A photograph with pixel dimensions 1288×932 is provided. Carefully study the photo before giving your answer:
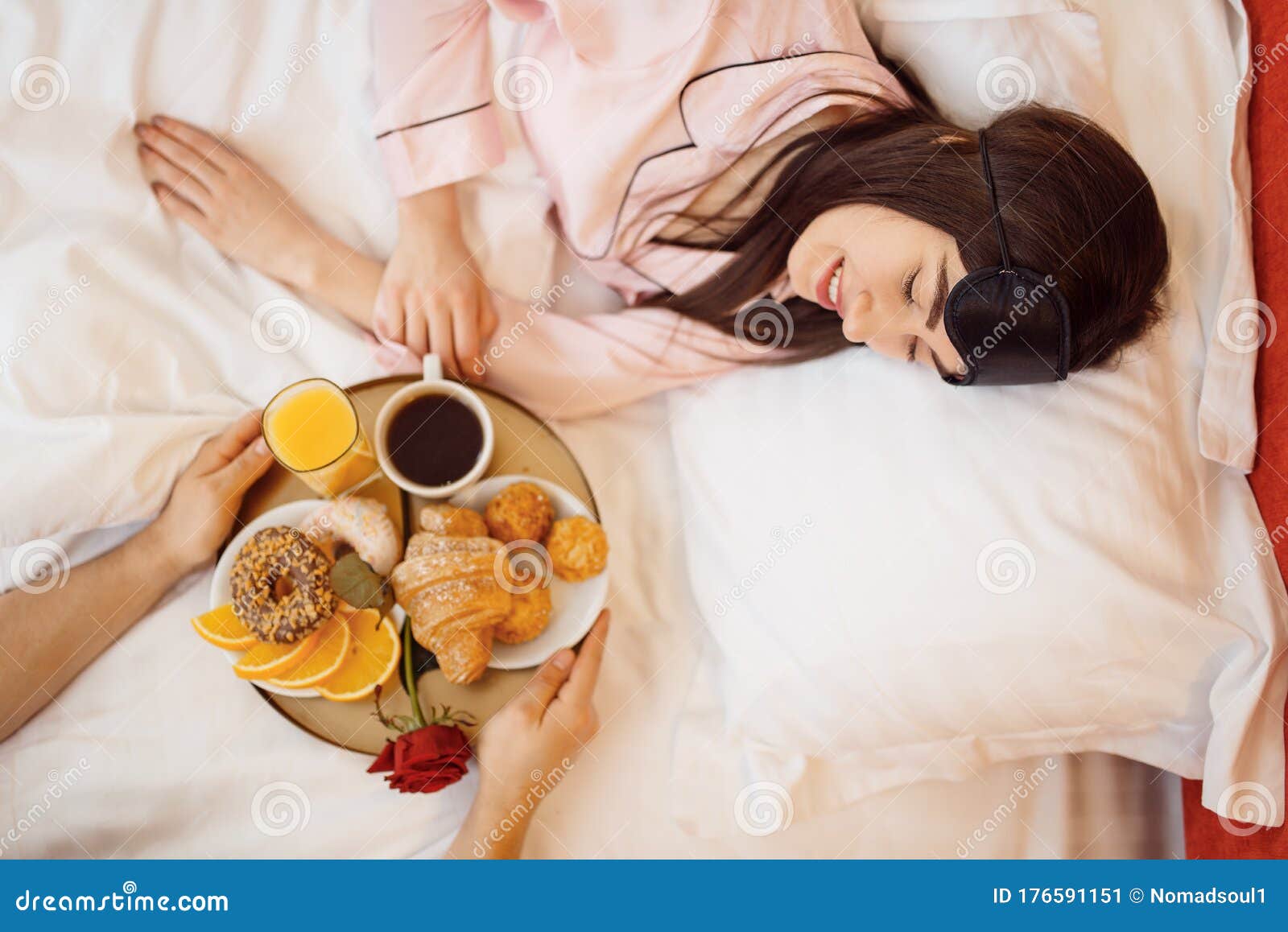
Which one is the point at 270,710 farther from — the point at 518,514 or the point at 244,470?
→ the point at 518,514

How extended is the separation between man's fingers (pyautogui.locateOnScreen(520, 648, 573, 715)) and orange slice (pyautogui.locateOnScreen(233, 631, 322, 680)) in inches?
10.0

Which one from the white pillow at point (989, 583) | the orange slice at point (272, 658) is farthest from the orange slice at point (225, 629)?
the white pillow at point (989, 583)

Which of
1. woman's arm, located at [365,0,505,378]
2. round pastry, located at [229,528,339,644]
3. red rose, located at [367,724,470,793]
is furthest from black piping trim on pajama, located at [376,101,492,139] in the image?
red rose, located at [367,724,470,793]

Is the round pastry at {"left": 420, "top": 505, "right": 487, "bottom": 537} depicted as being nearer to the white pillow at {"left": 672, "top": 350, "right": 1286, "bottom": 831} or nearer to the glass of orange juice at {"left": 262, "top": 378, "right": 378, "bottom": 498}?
the glass of orange juice at {"left": 262, "top": 378, "right": 378, "bottom": 498}

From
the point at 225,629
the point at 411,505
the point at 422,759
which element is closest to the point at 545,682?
the point at 422,759

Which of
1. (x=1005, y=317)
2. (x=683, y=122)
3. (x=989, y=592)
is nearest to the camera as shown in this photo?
(x=1005, y=317)

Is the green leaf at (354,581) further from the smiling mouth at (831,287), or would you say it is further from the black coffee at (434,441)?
the smiling mouth at (831,287)

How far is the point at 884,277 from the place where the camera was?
3.16 feet

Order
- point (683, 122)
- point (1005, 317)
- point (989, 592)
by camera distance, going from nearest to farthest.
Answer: point (1005, 317)
point (989, 592)
point (683, 122)

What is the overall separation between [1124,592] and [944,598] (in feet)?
0.64

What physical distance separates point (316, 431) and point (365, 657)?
272mm

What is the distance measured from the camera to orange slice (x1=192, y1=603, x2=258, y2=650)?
969 mm

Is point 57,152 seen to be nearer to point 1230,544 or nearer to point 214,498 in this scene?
point 214,498

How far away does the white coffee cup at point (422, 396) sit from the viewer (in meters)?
1.01
